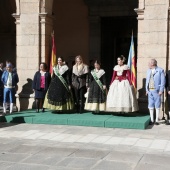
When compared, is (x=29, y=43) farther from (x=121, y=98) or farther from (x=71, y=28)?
(x=71, y=28)

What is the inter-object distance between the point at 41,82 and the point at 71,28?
447 centimetres

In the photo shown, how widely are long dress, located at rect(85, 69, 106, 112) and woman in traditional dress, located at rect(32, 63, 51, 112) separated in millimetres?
1318

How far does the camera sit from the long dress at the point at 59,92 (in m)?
9.32

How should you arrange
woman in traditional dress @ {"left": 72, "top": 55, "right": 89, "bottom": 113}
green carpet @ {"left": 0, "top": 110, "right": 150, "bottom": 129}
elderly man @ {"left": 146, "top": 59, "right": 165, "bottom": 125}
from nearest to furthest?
1. green carpet @ {"left": 0, "top": 110, "right": 150, "bottom": 129}
2. elderly man @ {"left": 146, "top": 59, "right": 165, "bottom": 125}
3. woman in traditional dress @ {"left": 72, "top": 55, "right": 89, "bottom": 113}

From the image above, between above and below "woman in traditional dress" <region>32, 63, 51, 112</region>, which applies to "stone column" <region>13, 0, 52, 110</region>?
above

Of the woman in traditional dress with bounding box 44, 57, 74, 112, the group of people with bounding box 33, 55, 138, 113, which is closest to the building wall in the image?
the group of people with bounding box 33, 55, 138, 113

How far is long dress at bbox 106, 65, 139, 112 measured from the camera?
8641 mm

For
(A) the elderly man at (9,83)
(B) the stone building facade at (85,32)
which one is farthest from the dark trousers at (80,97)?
(A) the elderly man at (9,83)

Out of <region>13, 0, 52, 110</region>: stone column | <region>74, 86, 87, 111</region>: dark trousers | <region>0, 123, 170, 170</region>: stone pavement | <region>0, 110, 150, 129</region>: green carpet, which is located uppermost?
<region>13, 0, 52, 110</region>: stone column

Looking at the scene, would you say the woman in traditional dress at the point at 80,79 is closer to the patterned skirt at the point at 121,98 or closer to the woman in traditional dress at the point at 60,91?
the woman in traditional dress at the point at 60,91

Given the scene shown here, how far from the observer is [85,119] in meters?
8.52

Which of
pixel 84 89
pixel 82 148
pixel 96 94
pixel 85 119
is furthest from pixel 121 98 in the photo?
pixel 82 148

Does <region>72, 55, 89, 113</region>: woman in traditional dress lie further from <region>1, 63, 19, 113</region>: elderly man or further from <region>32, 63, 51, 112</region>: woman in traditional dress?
<region>1, 63, 19, 113</region>: elderly man

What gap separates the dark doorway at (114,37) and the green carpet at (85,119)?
4.33 meters
